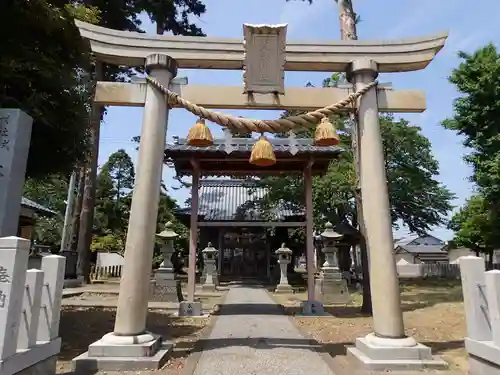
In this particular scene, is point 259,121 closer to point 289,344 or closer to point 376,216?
point 376,216

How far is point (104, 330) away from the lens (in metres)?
8.27

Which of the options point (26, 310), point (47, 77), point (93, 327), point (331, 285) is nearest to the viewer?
point (26, 310)

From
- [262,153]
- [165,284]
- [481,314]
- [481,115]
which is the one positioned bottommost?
[481,314]

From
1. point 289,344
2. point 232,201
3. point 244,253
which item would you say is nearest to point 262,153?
point 289,344

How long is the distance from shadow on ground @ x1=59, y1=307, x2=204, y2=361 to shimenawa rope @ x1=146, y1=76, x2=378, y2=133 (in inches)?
150

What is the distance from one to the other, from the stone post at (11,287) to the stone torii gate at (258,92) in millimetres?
1628

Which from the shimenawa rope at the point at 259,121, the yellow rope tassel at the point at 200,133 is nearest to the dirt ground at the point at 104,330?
the yellow rope tassel at the point at 200,133

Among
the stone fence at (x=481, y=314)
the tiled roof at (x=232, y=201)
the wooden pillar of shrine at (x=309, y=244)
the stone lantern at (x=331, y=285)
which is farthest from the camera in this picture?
the tiled roof at (x=232, y=201)

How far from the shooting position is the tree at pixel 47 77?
244 inches

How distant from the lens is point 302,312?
10312 mm

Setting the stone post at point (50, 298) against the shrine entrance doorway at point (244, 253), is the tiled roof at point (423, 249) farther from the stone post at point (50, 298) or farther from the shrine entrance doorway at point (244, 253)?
the stone post at point (50, 298)

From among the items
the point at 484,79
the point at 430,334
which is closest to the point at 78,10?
the point at 430,334

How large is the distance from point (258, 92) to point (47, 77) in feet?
11.2

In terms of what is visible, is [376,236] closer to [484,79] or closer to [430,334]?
[430,334]
